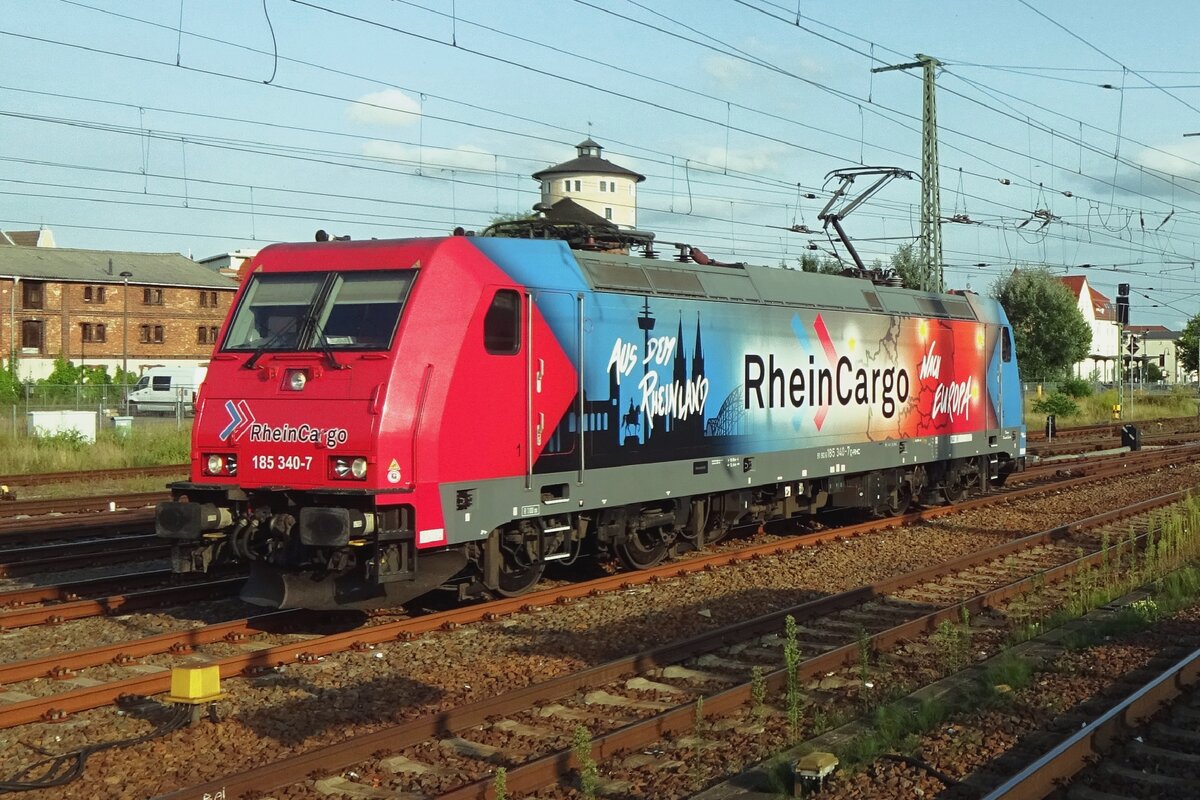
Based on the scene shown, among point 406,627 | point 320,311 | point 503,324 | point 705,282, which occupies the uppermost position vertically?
point 705,282

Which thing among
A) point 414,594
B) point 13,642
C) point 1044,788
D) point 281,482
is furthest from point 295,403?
point 1044,788

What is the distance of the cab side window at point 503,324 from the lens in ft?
37.0

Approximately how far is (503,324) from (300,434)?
210 cm

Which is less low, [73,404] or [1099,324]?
[1099,324]

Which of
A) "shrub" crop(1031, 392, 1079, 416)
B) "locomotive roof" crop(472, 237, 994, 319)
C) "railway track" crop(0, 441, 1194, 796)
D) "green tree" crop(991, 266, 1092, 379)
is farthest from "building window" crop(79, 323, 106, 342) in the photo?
"railway track" crop(0, 441, 1194, 796)

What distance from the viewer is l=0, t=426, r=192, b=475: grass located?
2664cm

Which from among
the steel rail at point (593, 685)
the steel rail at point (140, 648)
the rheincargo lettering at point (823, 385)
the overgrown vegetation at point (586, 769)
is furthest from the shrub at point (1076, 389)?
the overgrown vegetation at point (586, 769)

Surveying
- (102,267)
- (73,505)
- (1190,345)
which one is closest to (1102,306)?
(1190,345)

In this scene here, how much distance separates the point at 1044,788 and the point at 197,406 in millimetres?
7992

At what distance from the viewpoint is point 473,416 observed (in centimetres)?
1103

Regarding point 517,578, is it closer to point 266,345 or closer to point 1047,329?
point 266,345

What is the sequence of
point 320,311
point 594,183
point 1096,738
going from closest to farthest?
point 1096,738 < point 320,311 < point 594,183

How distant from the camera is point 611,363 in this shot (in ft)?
42.2

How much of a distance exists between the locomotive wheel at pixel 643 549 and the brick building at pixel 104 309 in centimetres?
4586
